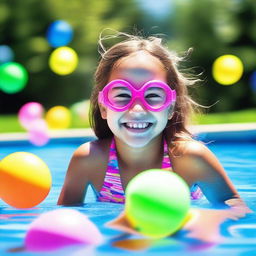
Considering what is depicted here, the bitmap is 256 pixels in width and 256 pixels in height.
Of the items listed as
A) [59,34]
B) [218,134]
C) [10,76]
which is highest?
[59,34]

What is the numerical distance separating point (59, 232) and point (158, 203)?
48cm

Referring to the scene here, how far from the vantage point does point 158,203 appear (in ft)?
9.07

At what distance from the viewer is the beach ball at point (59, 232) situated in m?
2.76

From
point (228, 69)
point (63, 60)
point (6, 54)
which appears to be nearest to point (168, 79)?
point (228, 69)

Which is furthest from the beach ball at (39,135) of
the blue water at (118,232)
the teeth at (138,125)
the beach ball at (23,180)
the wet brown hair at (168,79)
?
the teeth at (138,125)

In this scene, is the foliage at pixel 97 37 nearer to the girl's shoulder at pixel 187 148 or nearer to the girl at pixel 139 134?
the girl at pixel 139 134

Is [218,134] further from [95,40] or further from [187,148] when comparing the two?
[95,40]

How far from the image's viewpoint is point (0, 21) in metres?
13.5

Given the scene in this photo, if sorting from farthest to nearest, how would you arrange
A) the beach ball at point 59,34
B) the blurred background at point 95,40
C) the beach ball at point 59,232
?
the blurred background at point 95,40, the beach ball at point 59,34, the beach ball at point 59,232

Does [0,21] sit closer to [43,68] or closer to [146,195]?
[43,68]

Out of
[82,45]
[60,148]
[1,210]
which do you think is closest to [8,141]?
[60,148]

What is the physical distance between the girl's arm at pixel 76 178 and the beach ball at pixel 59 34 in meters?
8.53

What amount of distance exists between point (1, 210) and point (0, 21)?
10005 mm

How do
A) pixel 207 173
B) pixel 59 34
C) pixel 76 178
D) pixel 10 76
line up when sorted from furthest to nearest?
pixel 59 34, pixel 10 76, pixel 76 178, pixel 207 173
